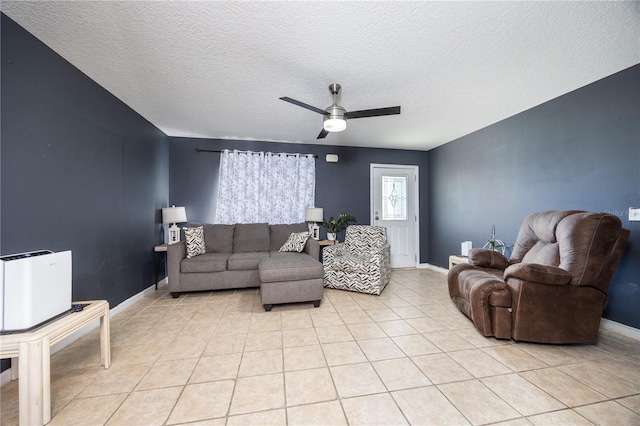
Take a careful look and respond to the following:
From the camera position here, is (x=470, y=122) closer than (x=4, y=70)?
No

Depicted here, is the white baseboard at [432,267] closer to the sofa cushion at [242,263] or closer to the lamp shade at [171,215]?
the sofa cushion at [242,263]

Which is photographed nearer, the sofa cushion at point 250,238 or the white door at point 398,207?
the sofa cushion at point 250,238

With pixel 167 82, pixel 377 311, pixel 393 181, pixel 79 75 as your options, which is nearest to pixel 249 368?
pixel 377 311

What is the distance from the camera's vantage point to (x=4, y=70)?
1.65m

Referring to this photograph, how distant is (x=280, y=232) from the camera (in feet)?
Answer: 13.8

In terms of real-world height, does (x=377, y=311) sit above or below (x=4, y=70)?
below

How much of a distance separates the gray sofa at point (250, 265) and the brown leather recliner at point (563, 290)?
1770 mm

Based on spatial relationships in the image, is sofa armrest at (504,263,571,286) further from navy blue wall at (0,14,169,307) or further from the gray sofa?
navy blue wall at (0,14,169,307)

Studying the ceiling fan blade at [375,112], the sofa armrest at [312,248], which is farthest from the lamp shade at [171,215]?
the ceiling fan blade at [375,112]

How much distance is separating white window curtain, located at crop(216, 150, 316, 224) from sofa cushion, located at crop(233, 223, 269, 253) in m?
0.38

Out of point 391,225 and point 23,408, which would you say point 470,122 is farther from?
point 23,408

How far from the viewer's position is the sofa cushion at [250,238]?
4.01 m

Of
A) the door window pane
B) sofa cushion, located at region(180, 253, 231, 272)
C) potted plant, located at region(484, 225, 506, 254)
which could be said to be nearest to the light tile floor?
sofa cushion, located at region(180, 253, 231, 272)

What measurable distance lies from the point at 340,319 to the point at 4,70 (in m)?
Answer: 3.35
